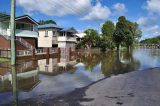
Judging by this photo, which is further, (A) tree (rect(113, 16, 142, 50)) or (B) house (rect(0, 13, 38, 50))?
(A) tree (rect(113, 16, 142, 50))

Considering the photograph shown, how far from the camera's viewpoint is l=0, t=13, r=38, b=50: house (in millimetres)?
37434

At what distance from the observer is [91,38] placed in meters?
63.8

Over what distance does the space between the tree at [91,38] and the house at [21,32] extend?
19455 millimetres

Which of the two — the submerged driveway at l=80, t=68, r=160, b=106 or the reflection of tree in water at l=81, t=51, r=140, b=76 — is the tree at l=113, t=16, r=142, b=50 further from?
the submerged driveway at l=80, t=68, r=160, b=106

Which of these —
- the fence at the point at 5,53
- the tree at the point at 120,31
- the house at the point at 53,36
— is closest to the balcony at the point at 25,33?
the fence at the point at 5,53

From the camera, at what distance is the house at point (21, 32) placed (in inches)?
1474

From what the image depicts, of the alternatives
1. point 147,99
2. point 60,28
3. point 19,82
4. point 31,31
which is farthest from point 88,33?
point 147,99

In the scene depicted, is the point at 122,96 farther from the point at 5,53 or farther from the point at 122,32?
the point at 122,32

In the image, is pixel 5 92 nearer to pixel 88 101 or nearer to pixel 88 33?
pixel 88 101

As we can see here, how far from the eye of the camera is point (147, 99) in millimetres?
9250

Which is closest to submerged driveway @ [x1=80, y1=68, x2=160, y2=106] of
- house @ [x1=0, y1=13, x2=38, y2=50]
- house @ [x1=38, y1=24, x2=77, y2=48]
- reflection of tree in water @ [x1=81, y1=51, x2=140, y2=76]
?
reflection of tree in water @ [x1=81, y1=51, x2=140, y2=76]

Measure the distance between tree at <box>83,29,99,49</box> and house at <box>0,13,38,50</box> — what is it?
63.8 ft

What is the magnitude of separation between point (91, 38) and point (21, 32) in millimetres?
25714

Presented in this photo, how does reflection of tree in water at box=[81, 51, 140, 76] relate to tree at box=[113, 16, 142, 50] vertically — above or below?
below
